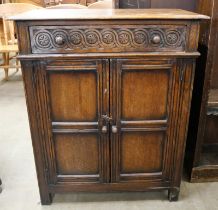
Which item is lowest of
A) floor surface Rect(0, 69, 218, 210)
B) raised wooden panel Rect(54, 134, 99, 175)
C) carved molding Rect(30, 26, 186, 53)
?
floor surface Rect(0, 69, 218, 210)

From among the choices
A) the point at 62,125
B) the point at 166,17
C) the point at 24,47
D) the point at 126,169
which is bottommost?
the point at 126,169

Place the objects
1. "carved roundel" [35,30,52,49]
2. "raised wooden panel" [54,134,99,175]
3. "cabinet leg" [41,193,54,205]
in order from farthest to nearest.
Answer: "cabinet leg" [41,193,54,205], "raised wooden panel" [54,134,99,175], "carved roundel" [35,30,52,49]

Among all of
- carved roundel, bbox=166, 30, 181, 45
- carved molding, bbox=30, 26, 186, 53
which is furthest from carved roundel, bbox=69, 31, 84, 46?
carved roundel, bbox=166, 30, 181, 45

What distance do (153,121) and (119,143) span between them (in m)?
0.23

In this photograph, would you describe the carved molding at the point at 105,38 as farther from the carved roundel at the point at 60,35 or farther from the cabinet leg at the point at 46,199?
the cabinet leg at the point at 46,199

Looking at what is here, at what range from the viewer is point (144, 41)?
1.32 metres

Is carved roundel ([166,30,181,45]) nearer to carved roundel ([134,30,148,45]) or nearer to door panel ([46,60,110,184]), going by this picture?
carved roundel ([134,30,148,45])

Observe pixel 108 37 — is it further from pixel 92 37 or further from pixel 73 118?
pixel 73 118

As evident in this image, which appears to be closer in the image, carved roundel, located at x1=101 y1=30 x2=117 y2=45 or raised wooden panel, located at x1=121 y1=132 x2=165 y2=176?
carved roundel, located at x1=101 y1=30 x2=117 y2=45

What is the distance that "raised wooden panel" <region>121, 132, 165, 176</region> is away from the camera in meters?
Answer: 1.52

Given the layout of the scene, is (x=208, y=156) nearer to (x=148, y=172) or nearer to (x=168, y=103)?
(x=148, y=172)

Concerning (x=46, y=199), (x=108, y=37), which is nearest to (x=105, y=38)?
(x=108, y=37)

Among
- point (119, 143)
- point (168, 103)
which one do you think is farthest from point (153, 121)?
point (119, 143)

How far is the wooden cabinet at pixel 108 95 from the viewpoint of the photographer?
50.8 inches
